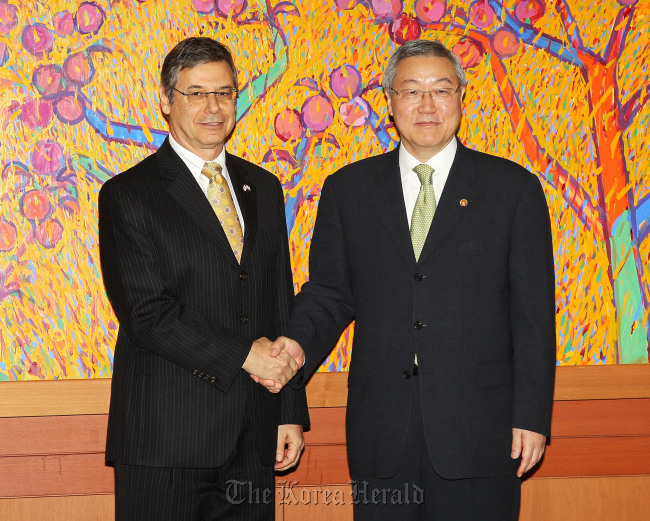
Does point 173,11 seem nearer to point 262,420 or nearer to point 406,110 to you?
point 406,110

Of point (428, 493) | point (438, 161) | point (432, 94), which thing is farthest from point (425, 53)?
point (428, 493)

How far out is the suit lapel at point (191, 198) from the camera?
7.29ft

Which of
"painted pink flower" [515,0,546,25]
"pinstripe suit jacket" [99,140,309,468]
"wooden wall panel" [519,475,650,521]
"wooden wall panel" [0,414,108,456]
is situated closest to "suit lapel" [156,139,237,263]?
"pinstripe suit jacket" [99,140,309,468]

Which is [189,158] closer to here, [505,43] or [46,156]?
[46,156]

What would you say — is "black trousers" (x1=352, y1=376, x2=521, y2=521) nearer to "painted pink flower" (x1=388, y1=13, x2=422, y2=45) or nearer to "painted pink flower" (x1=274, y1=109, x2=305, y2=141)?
"painted pink flower" (x1=274, y1=109, x2=305, y2=141)

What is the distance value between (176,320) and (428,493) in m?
0.89

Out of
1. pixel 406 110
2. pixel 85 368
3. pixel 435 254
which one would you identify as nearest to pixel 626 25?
pixel 406 110

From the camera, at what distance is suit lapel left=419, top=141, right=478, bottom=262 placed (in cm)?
220

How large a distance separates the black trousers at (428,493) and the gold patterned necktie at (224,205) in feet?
2.22

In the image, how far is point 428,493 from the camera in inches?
85.9

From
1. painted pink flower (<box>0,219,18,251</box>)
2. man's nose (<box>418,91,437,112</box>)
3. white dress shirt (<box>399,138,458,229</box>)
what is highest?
man's nose (<box>418,91,437,112</box>)

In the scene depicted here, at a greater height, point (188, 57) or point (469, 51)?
point (469, 51)

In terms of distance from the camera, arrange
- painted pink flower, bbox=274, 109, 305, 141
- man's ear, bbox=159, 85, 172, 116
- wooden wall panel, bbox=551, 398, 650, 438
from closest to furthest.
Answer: man's ear, bbox=159, 85, 172, 116 < painted pink flower, bbox=274, 109, 305, 141 < wooden wall panel, bbox=551, 398, 650, 438

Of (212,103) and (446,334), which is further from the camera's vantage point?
(212,103)
